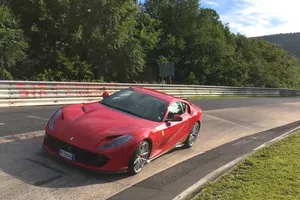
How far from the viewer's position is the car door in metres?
7.38

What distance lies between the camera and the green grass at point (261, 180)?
17.8ft

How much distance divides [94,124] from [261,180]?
2793 mm

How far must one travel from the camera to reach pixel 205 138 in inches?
429

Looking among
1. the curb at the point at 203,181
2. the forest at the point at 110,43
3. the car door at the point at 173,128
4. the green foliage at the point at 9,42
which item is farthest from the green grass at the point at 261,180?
the forest at the point at 110,43

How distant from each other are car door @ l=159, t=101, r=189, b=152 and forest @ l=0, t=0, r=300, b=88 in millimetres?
18604

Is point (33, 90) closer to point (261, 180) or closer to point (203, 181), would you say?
point (203, 181)

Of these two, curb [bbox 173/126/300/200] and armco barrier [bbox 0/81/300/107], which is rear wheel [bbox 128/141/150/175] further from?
armco barrier [bbox 0/81/300/107]

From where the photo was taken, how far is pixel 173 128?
7.68 meters

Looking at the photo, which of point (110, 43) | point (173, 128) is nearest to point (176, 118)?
point (173, 128)

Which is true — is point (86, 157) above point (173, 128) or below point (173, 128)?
below

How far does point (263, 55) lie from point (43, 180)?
79.8 metres

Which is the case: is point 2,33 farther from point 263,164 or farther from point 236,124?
point 263,164

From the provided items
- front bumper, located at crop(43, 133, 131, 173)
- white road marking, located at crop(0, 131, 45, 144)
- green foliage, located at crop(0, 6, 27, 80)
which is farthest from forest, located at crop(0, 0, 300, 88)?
front bumper, located at crop(43, 133, 131, 173)

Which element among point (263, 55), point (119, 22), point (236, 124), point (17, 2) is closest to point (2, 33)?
point (17, 2)
